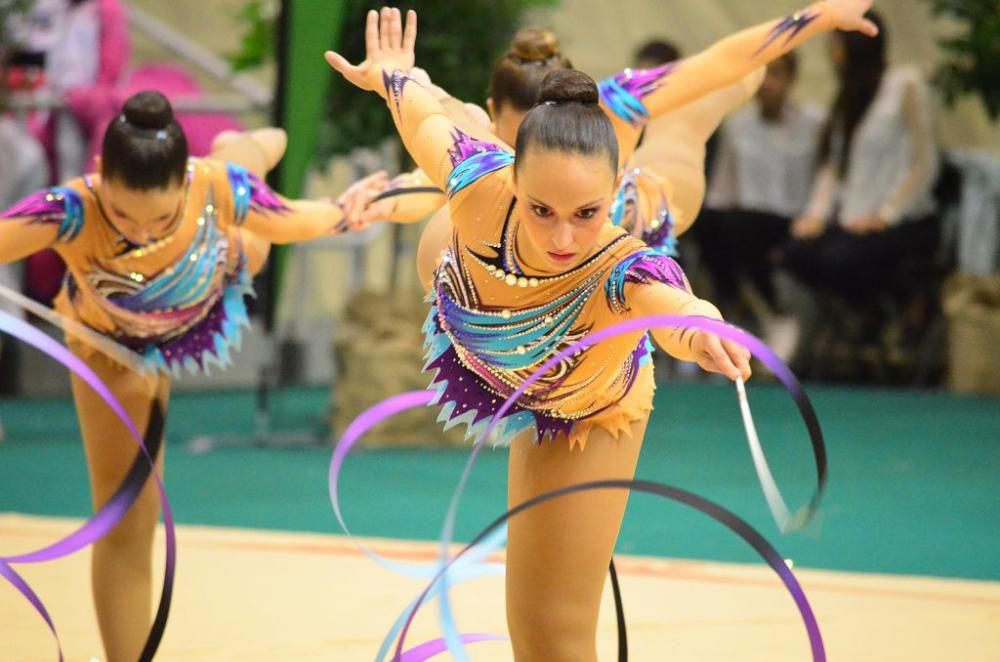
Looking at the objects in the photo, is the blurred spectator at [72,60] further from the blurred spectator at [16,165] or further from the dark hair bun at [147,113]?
the dark hair bun at [147,113]

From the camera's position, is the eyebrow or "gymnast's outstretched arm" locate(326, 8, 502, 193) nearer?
the eyebrow

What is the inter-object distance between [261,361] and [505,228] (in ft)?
12.9

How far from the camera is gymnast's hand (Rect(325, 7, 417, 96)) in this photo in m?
2.60

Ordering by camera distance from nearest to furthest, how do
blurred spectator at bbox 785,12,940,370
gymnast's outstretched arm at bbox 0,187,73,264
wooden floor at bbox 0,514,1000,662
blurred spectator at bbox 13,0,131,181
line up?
1. gymnast's outstretched arm at bbox 0,187,73,264
2. wooden floor at bbox 0,514,1000,662
3. blurred spectator at bbox 13,0,131,181
4. blurred spectator at bbox 785,12,940,370

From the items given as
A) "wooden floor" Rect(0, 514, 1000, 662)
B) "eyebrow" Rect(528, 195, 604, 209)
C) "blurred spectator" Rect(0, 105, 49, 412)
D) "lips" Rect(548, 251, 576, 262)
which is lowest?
"wooden floor" Rect(0, 514, 1000, 662)

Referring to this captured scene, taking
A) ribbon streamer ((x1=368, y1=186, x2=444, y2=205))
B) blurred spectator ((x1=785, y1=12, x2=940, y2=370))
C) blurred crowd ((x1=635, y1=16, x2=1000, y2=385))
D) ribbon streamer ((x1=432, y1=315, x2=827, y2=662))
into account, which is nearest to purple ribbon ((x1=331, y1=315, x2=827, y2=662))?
ribbon streamer ((x1=432, y1=315, x2=827, y2=662))

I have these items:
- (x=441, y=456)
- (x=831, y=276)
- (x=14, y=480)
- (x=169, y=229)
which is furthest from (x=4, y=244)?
(x=831, y=276)

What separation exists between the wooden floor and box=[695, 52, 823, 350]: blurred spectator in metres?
3.61

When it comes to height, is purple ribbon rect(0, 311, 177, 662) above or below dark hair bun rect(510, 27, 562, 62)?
below

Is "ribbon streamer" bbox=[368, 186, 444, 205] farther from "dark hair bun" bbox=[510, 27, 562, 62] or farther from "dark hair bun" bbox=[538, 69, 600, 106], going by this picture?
"dark hair bun" bbox=[538, 69, 600, 106]

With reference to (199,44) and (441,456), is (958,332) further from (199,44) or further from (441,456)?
(199,44)

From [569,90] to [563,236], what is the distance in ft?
0.75

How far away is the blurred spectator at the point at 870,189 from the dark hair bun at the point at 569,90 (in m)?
4.86

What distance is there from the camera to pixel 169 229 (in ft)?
9.61
